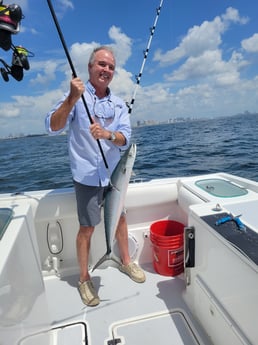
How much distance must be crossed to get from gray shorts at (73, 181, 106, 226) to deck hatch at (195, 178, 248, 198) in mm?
1015

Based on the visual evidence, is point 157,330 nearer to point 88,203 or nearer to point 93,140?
point 88,203

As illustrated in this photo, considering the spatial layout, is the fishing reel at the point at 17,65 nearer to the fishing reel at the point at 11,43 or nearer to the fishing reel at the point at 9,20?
the fishing reel at the point at 11,43

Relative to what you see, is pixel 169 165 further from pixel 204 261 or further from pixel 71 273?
pixel 204 261

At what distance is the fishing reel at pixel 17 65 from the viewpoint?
66.6 inches

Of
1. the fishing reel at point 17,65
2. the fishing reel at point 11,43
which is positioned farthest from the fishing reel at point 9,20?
the fishing reel at point 17,65

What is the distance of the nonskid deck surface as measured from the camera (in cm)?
213

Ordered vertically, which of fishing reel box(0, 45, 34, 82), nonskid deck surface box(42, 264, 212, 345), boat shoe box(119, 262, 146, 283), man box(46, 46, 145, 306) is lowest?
nonskid deck surface box(42, 264, 212, 345)

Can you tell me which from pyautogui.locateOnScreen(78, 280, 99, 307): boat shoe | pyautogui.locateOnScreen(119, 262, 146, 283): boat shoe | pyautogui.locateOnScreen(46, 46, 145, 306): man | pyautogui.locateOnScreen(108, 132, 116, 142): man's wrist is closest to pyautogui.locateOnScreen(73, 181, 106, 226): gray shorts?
pyautogui.locateOnScreen(46, 46, 145, 306): man

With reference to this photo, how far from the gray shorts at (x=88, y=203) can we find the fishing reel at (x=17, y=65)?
1056 mm

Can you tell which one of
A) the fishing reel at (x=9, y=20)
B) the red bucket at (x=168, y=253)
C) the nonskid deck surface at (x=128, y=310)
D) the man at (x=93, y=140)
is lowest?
the nonskid deck surface at (x=128, y=310)

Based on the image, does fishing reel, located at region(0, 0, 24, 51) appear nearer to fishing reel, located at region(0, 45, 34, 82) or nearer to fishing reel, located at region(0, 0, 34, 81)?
fishing reel, located at region(0, 0, 34, 81)

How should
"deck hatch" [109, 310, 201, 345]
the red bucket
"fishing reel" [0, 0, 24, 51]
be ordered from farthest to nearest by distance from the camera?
the red bucket → "deck hatch" [109, 310, 201, 345] → "fishing reel" [0, 0, 24, 51]

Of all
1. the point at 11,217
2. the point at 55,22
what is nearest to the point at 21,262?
the point at 11,217

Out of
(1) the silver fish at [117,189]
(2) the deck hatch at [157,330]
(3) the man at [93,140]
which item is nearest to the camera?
(2) the deck hatch at [157,330]
